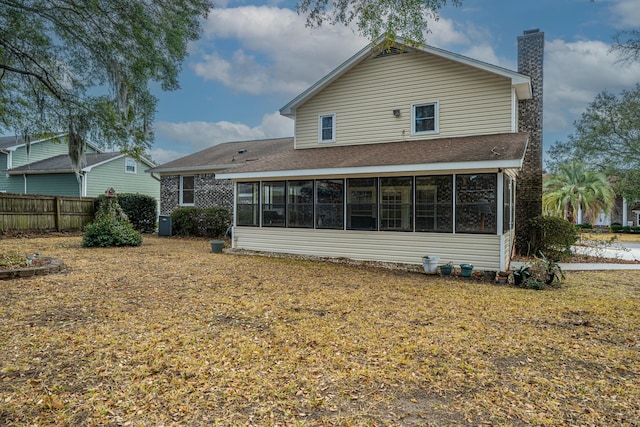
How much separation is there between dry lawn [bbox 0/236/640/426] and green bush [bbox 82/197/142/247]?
619 centimetres

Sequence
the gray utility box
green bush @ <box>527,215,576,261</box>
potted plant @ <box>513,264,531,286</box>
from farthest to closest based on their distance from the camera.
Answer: the gray utility box
green bush @ <box>527,215,576,261</box>
potted plant @ <box>513,264,531,286</box>

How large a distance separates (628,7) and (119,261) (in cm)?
1276

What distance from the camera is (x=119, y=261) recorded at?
10242mm

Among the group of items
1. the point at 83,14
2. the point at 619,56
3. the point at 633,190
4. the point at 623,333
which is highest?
the point at 83,14

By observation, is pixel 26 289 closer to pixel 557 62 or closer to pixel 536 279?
pixel 536 279

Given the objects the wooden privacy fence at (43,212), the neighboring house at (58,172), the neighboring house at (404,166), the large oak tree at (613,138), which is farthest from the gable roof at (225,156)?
the large oak tree at (613,138)

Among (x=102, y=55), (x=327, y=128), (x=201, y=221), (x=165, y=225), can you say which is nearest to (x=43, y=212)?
(x=165, y=225)

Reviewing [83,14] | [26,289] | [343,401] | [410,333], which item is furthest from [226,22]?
[343,401]

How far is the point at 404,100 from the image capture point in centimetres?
1203

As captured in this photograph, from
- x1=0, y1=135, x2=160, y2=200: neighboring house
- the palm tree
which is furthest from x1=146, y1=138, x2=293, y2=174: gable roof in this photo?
the palm tree

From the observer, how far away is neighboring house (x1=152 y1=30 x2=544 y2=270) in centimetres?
941

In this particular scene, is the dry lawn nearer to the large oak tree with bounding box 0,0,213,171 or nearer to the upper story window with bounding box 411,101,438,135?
the large oak tree with bounding box 0,0,213,171

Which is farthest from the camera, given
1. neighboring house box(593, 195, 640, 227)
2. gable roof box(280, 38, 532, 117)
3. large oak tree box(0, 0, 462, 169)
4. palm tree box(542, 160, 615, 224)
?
neighboring house box(593, 195, 640, 227)

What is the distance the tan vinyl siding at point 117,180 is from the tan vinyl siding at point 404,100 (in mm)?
15415
